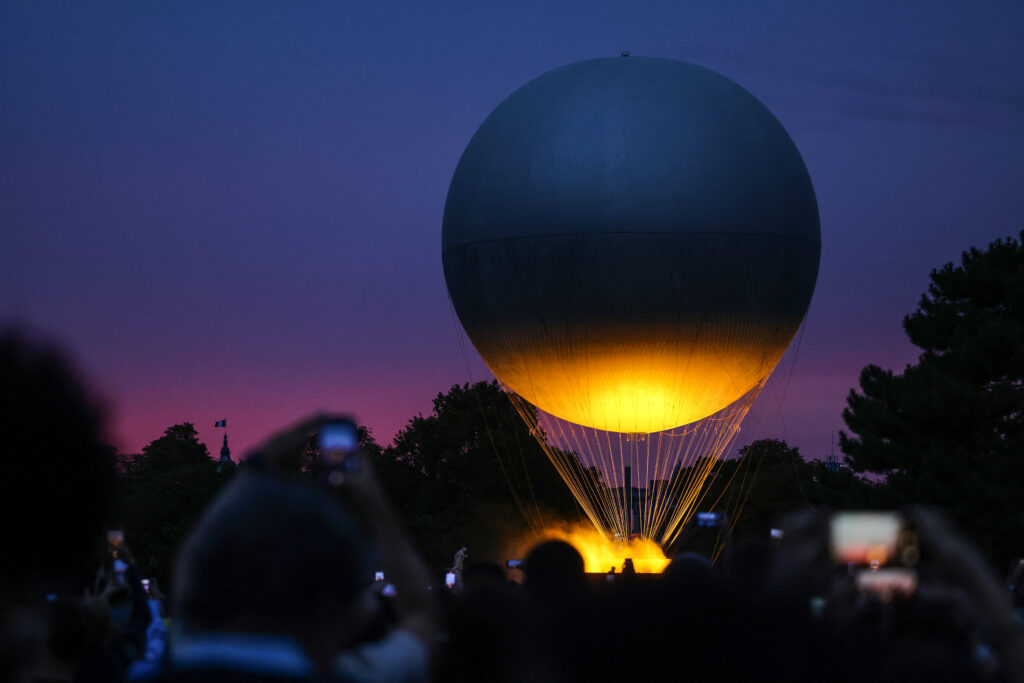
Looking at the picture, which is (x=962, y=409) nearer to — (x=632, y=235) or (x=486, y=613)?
(x=632, y=235)

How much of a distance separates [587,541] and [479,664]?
28.6m

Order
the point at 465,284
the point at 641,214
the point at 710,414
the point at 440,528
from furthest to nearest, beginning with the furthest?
the point at 440,528 < the point at 710,414 < the point at 465,284 < the point at 641,214

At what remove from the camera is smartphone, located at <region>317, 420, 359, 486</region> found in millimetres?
3682

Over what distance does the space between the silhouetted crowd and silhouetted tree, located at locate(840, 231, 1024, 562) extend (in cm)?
3112

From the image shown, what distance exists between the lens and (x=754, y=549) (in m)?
6.75

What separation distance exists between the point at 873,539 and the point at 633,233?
75.2 ft

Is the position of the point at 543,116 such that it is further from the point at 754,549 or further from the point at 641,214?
the point at 754,549

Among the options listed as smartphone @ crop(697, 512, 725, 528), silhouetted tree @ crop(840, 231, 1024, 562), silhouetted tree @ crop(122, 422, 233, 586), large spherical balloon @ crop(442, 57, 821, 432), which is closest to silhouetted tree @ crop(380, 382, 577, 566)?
silhouetted tree @ crop(122, 422, 233, 586)

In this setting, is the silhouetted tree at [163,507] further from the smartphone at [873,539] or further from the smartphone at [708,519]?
the smartphone at [873,539]

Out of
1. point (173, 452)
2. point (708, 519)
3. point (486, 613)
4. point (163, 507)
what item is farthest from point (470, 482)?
point (486, 613)

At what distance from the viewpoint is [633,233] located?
27.2 m

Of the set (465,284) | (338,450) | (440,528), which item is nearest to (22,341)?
(465,284)

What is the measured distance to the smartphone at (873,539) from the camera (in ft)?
14.5

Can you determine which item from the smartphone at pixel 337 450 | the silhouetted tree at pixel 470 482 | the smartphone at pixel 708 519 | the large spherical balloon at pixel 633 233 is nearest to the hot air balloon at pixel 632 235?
the large spherical balloon at pixel 633 233
